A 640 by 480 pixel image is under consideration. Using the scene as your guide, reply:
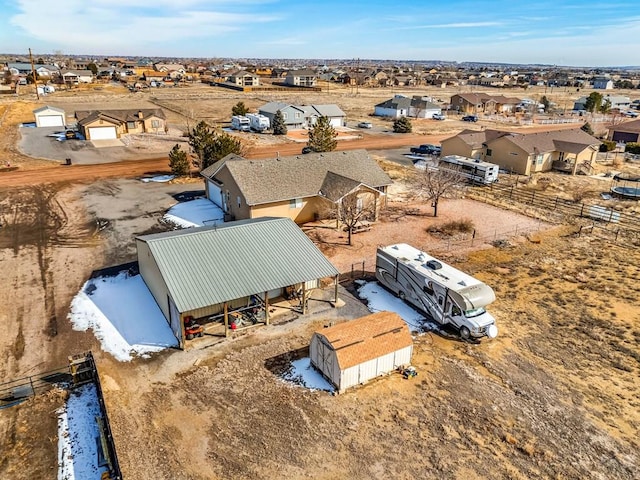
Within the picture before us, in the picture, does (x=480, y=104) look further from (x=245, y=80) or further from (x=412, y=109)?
(x=245, y=80)

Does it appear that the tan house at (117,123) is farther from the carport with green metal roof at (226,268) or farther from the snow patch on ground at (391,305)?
the snow patch on ground at (391,305)

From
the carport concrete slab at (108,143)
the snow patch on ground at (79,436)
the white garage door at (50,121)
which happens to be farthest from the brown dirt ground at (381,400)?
the white garage door at (50,121)

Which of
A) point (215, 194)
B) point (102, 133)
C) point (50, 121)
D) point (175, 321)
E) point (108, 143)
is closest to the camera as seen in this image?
point (175, 321)

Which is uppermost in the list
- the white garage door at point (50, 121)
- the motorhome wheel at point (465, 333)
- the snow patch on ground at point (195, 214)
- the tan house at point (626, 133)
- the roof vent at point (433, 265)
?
the white garage door at point (50, 121)

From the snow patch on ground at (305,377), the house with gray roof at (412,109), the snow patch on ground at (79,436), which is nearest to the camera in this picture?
the snow patch on ground at (79,436)

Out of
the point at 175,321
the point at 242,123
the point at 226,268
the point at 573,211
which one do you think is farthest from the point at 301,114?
the point at 175,321

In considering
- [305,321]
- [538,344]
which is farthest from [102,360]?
[538,344]

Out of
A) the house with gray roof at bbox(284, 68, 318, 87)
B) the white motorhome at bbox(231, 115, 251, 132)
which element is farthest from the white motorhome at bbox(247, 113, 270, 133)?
the house with gray roof at bbox(284, 68, 318, 87)

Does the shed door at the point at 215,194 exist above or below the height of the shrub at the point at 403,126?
below

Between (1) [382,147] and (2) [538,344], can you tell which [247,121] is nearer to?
(1) [382,147]
